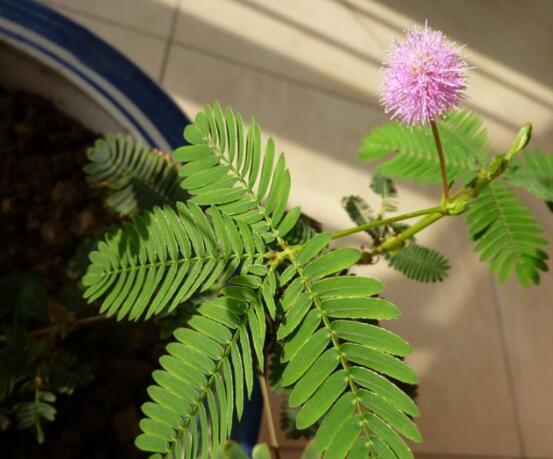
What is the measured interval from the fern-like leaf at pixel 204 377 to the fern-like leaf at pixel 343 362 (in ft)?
0.09

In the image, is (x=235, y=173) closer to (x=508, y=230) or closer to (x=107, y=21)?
(x=508, y=230)

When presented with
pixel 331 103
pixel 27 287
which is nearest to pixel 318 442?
pixel 27 287

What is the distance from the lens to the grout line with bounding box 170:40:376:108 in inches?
49.2

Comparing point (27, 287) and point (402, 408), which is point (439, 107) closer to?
point (402, 408)

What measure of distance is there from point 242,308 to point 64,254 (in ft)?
1.75

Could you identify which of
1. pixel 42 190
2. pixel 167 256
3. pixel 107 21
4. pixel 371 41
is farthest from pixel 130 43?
pixel 167 256

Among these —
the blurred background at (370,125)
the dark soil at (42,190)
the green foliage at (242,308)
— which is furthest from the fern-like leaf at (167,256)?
the blurred background at (370,125)

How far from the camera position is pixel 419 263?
2.15ft

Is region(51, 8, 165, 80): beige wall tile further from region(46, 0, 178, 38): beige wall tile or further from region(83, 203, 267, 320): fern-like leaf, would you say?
region(83, 203, 267, 320): fern-like leaf

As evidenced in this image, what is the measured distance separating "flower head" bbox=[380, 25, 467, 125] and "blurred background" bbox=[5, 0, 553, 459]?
2.26ft

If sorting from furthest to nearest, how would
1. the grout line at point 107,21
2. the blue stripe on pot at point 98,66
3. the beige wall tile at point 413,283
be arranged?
the grout line at point 107,21
the beige wall tile at point 413,283
the blue stripe on pot at point 98,66

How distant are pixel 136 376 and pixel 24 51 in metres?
0.46

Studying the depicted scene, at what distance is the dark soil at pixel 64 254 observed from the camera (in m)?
0.70

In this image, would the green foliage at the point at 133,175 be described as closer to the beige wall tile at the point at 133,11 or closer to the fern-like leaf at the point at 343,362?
the fern-like leaf at the point at 343,362
